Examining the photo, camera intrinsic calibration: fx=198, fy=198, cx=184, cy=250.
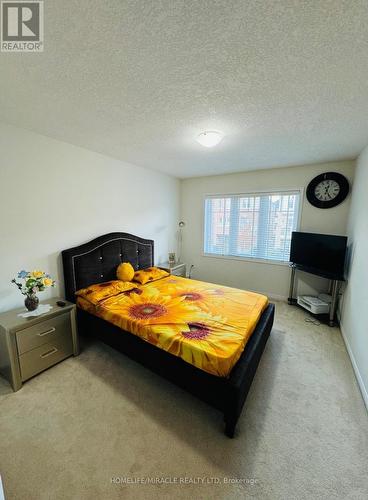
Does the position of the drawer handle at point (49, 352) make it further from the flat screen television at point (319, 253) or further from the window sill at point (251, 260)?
the flat screen television at point (319, 253)

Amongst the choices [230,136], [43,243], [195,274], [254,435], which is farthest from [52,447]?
[195,274]

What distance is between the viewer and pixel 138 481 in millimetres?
1190

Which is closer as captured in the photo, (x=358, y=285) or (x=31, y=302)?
(x=31, y=302)

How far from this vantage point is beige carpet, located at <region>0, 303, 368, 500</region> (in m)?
1.17

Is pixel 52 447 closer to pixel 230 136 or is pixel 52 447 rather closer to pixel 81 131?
pixel 81 131

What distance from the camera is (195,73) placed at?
4.32 feet

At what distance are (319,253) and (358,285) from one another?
2.85ft

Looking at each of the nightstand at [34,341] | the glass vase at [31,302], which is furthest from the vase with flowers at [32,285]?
the nightstand at [34,341]

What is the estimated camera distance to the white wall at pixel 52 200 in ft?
6.77

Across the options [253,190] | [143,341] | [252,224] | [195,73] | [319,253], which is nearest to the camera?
[195,73]

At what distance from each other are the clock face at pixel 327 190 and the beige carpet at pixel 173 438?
2.48m

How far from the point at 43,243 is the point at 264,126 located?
279 cm

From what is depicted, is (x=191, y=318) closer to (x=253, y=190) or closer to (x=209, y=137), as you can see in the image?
(x=209, y=137)
